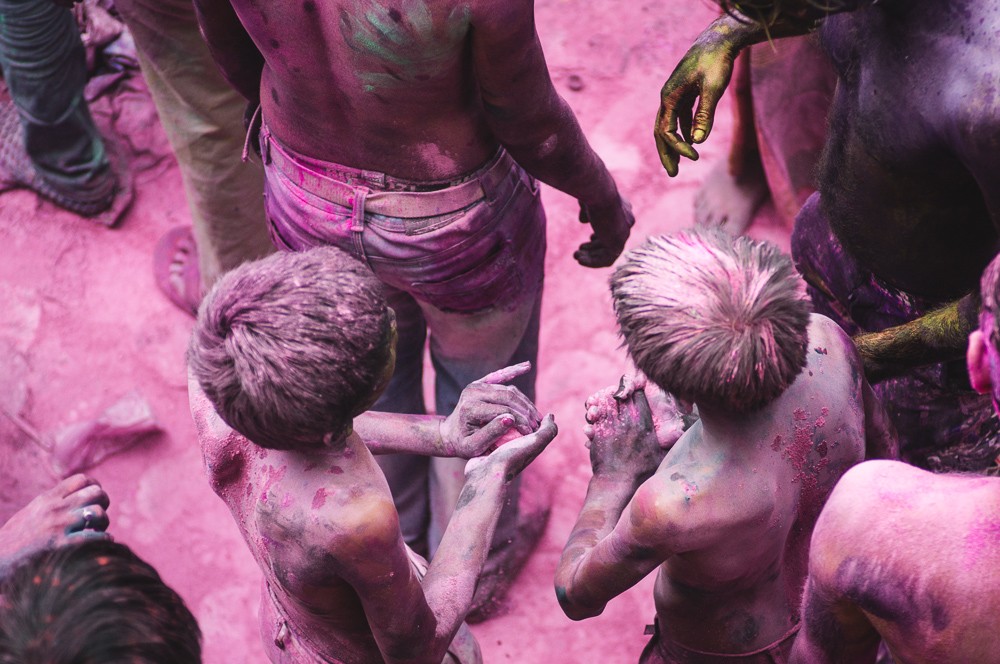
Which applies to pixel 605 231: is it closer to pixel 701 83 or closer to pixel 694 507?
pixel 701 83

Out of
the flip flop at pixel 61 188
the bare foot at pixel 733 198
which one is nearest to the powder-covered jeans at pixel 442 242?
the bare foot at pixel 733 198

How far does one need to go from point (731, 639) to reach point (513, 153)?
133cm

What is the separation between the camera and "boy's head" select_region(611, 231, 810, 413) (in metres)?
1.72

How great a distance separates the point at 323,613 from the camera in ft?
6.64

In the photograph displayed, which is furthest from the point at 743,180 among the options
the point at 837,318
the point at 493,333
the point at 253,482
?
the point at 253,482

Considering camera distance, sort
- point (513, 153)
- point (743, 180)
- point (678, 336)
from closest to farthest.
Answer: point (678, 336)
point (513, 153)
point (743, 180)

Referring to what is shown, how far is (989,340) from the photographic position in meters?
1.45

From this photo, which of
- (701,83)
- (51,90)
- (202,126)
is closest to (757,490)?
(701,83)

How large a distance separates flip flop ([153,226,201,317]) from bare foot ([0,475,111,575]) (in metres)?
2.05

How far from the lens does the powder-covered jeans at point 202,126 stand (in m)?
3.48

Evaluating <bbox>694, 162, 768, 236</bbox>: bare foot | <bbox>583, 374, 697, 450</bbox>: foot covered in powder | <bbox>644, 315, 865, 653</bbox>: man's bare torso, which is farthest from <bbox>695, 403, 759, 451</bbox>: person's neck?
<bbox>694, 162, 768, 236</bbox>: bare foot

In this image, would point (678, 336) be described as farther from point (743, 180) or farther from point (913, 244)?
point (743, 180)

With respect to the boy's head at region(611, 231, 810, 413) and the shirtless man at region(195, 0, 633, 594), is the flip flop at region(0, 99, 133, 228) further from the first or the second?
the boy's head at region(611, 231, 810, 413)

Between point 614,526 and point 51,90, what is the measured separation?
3.42m
